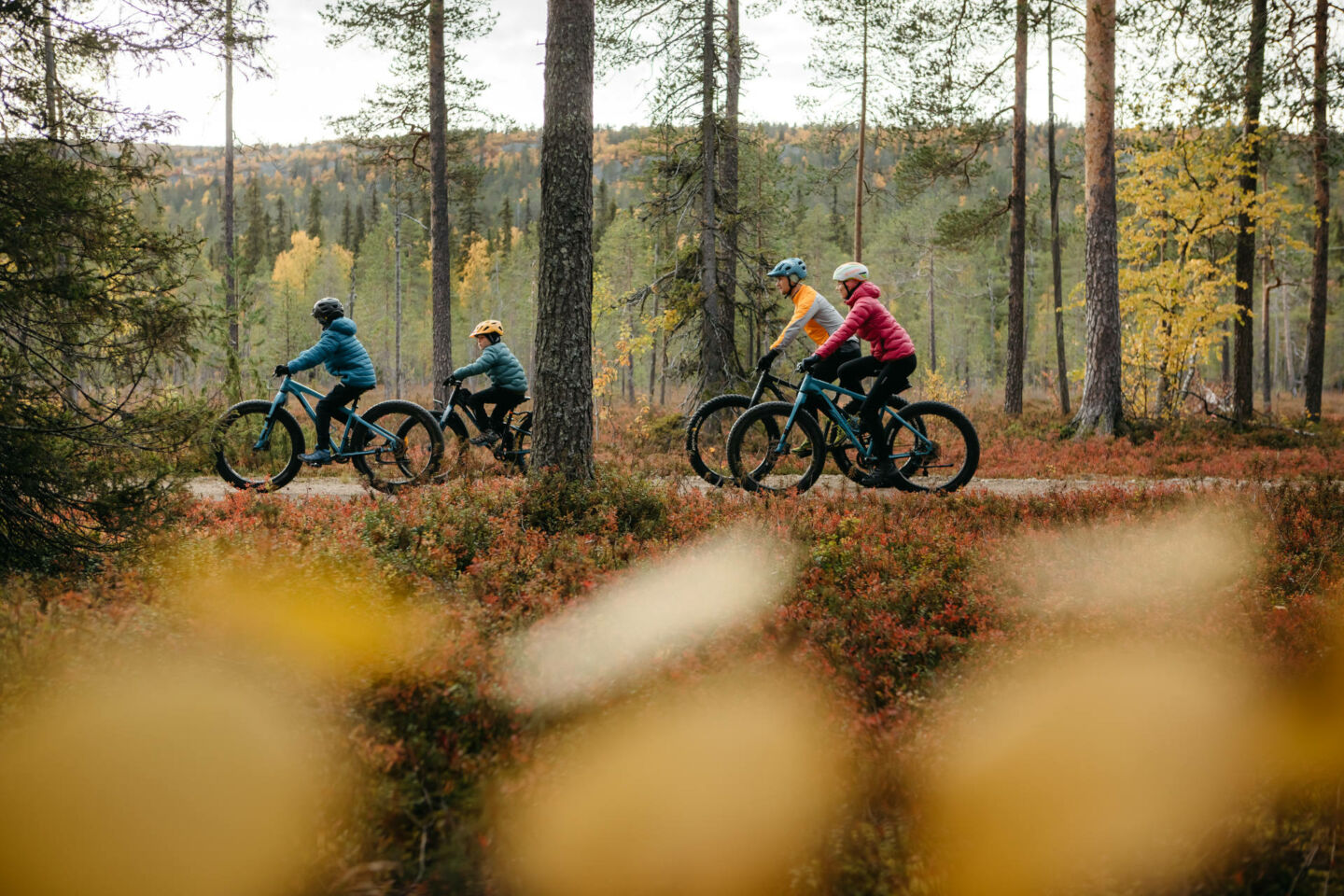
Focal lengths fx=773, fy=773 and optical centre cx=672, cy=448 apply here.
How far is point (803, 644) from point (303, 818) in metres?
2.75

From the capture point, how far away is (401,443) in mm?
8828

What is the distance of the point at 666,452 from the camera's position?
42.9 ft

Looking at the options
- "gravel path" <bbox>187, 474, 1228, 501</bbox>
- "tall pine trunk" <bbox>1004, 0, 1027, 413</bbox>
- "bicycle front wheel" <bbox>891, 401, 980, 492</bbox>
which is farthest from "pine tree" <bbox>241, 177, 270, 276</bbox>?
"bicycle front wheel" <bbox>891, 401, 980, 492</bbox>

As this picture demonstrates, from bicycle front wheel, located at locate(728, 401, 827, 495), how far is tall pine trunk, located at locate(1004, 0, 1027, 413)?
14.2m

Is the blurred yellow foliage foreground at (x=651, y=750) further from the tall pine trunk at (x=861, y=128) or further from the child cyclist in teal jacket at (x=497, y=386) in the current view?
the tall pine trunk at (x=861, y=128)

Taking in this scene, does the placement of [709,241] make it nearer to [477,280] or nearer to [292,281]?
[477,280]

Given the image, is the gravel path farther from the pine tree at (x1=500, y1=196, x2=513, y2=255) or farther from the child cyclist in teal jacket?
the pine tree at (x1=500, y1=196, x2=513, y2=255)

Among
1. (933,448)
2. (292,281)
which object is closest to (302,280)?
(292,281)

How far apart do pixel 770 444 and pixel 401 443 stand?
4181 millimetres

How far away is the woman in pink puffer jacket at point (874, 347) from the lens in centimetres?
765

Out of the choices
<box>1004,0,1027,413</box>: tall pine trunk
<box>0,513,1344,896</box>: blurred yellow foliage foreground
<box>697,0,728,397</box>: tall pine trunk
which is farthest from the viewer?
<box>1004,0,1027,413</box>: tall pine trunk

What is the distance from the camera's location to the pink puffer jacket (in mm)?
7625

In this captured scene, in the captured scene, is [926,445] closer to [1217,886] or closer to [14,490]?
[1217,886]

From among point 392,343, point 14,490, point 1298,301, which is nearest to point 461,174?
point 14,490
